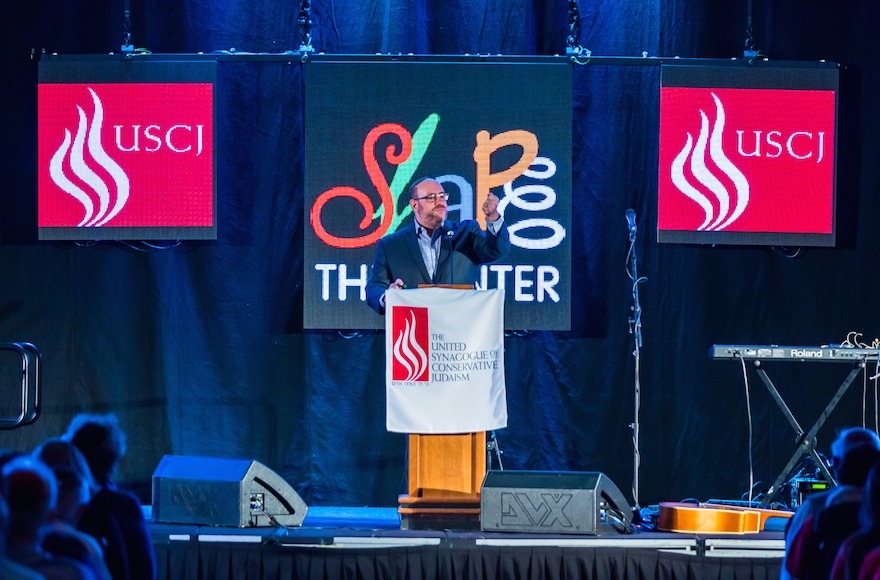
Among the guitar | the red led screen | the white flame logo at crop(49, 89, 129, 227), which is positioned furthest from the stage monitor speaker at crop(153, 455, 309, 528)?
the white flame logo at crop(49, 89, 129, 227)

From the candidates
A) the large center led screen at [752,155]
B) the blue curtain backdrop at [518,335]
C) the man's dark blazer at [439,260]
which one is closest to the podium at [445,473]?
the man's dark blazer at [439,260]

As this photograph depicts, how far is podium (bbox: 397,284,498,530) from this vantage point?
6285 millimetres

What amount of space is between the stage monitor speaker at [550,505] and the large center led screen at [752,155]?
248 cm

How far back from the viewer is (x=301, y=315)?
8.07 m

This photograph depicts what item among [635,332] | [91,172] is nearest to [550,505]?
[635,332]

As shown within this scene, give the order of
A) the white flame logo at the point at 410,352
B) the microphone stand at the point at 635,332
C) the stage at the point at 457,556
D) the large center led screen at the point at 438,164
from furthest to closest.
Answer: the large center led screen at the point at 438,164
the microphone stand at the point at 635,332
the white flame logo at the point at 410,352
the stage at the point at 457,556

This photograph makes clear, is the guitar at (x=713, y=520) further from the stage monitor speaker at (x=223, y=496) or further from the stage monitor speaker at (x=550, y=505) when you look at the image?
the stage monitor speaker at (x=223, y=496)

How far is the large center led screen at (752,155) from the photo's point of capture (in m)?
7.84

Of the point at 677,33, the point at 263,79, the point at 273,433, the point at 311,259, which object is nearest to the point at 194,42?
the point at 263,79

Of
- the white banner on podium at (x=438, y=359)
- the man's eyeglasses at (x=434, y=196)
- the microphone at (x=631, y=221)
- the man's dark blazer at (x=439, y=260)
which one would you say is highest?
the man's eyeglasses at (x=434, y=196)

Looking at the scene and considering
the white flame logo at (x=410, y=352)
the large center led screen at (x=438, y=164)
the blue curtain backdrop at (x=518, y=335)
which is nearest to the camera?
the white flame logo at (x=410, y=352)

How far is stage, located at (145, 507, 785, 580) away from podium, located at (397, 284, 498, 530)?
0.52 meters

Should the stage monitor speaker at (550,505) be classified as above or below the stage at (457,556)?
above

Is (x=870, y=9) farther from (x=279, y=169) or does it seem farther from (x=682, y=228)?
(x=279, y=169)
